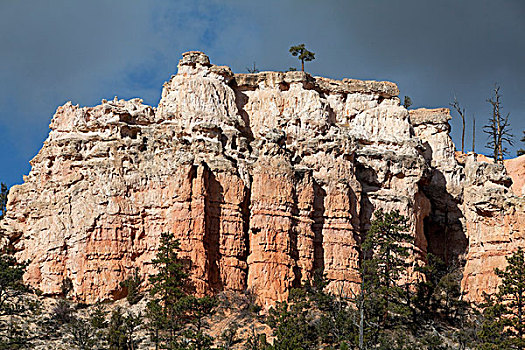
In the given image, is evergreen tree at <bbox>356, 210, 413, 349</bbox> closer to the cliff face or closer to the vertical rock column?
the cliff face

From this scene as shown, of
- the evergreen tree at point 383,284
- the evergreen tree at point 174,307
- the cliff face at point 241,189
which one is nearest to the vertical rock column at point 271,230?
the cliff face at point 241,189

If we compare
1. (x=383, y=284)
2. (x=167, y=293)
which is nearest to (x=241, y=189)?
(x=167, y=293)

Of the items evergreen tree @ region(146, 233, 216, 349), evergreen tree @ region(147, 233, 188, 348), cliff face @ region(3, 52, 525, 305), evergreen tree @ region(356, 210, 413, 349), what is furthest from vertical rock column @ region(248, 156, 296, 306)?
evergreen tree @ region(356, 210, 413, 349)

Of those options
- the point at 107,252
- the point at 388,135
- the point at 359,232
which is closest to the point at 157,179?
the point at 107,252

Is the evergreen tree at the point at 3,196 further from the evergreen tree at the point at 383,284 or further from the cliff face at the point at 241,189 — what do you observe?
the evergreen tree at the point at 383,284

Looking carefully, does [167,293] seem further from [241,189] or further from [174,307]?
[241,189]

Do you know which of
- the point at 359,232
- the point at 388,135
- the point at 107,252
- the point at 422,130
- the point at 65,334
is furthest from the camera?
the point at 422,130

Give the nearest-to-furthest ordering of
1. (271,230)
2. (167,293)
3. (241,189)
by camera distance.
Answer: (167,293) < (271,230) < (241,189)

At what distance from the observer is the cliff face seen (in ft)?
197

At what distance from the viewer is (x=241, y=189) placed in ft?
203

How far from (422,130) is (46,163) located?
116 feet

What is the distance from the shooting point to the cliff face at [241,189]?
60.1 metres

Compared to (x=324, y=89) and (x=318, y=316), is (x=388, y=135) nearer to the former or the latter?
(x=324, y=89)

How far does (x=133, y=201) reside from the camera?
62.3 metres
